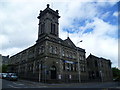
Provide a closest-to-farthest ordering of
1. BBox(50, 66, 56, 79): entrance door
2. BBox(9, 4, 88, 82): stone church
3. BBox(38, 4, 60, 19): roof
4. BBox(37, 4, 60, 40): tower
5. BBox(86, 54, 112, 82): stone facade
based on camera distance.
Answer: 1. BBox(9, 4, 88, 82): stone church
2. BBox(50, 66, 56, 79): entrance door
3. BBox(37, 4, 60, 40): tower
4. BBox(38, 4, 60, 19): roof
5. BBox(86, 54, 112, 82): stone facade

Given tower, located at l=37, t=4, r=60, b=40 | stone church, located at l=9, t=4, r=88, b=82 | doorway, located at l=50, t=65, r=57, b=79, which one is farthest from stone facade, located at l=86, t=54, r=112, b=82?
tower, located at l=37, t=4, r=60, b=40

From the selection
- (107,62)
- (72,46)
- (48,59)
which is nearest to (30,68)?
(48,59)

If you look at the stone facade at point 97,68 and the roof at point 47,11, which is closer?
the roof at point 47,11

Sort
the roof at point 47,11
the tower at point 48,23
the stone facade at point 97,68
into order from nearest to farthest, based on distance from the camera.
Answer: the tower at point 48,23, the roof at point 47,11, the stone facade at point 97,68

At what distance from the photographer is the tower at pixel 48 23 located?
35672 millimetres

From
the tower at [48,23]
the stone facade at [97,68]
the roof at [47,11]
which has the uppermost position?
the roof at [47,11]

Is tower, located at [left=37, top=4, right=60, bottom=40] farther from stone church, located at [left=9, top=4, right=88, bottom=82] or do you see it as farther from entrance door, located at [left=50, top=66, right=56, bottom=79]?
entrance door, located at [left=50, top=66, right=56, bottom=79]

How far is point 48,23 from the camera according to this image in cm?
3572

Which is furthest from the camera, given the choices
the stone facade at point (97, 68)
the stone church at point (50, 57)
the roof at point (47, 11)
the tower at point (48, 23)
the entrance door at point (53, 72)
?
the stone facade at point (97, 68)

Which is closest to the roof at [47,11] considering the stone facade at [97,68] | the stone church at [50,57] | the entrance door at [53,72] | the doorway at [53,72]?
the stone church at [50,57]

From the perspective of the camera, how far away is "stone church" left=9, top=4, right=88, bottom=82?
30.9m

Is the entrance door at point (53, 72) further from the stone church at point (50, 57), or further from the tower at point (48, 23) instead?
the tower at point (48, 23)

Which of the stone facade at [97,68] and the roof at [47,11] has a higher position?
the roof at [47,11]

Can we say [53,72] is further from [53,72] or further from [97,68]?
[97,68]
